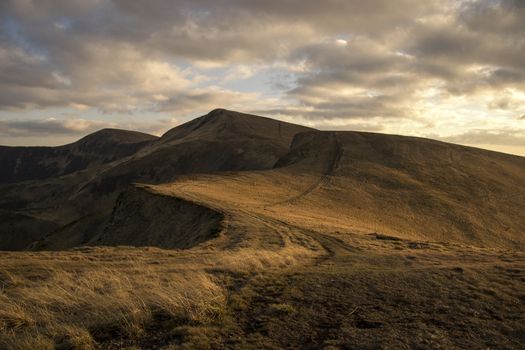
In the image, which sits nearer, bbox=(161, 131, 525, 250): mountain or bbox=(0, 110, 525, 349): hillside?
bbox=(0, 110, 525, 349): hillside

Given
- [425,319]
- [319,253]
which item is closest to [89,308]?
[425,319]

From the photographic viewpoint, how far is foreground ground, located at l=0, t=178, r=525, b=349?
31.2 feet

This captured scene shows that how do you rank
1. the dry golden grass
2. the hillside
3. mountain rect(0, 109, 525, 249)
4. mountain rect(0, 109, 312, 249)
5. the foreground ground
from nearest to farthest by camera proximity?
the dry golden grass → the foreground ground → the hillside → mountain rect(0, 109, 525, 249) → mountain rect(0, 109, 312, 249)

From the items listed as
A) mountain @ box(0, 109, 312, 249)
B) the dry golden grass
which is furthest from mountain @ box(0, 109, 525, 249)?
the dry golden grass

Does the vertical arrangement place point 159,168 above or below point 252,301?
above

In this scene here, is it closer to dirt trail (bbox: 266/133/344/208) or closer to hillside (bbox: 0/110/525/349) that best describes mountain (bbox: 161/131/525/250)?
dirt trail (bbox: 266/133/344/208)

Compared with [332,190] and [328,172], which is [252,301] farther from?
[328,172]

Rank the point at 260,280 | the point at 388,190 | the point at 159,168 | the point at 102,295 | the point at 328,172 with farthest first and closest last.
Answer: the point at 159,168, the point at 328,172, the point at 388,190, the point at 260,280, the point at 102,295

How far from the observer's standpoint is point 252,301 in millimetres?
12172

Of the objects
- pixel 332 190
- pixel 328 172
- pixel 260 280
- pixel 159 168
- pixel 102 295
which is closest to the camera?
pixel 102 295

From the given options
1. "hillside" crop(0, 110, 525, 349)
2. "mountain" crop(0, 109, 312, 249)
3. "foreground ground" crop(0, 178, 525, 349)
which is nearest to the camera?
"foreground ground" crop(0, 178, 525, 349)

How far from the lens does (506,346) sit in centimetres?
967

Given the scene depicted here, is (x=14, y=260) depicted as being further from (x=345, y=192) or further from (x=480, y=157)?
(x=480, y=157)

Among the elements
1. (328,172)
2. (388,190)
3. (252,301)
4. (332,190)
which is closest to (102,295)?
(252,301)
